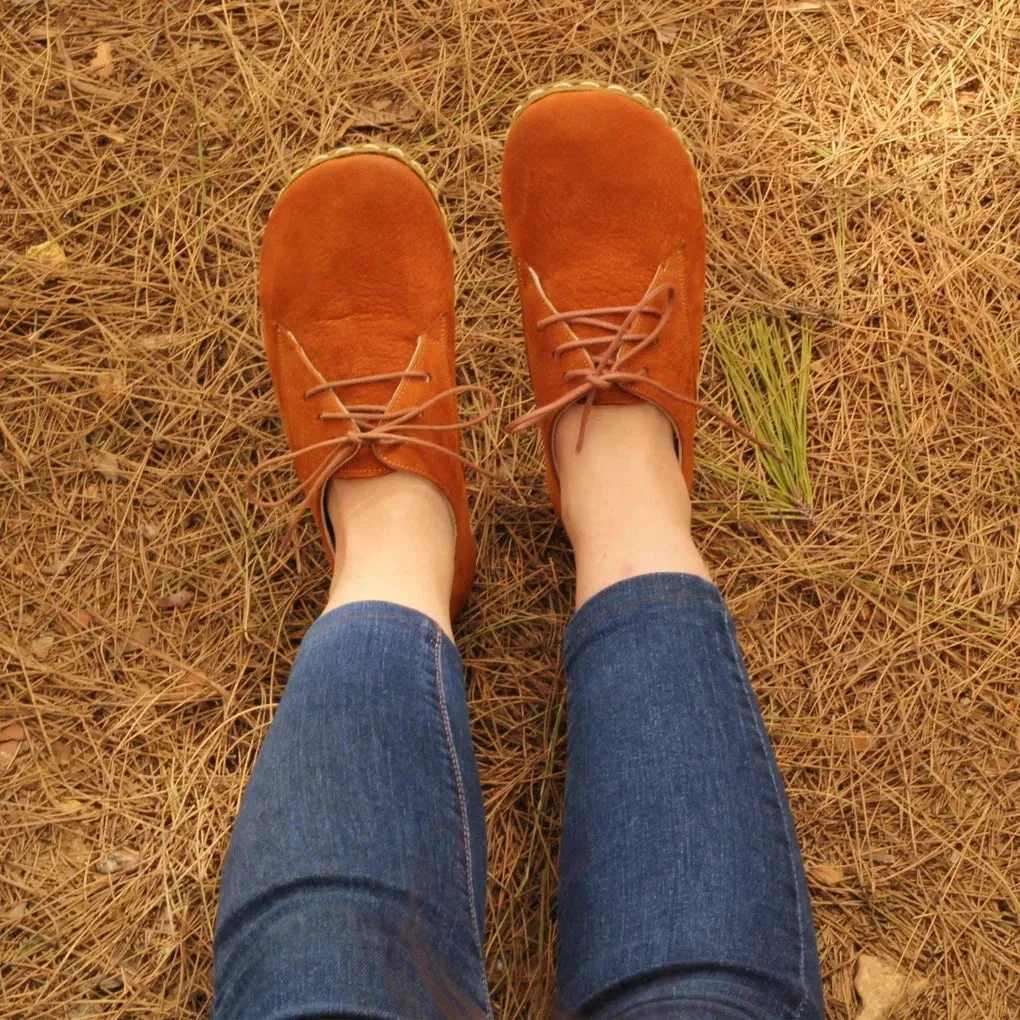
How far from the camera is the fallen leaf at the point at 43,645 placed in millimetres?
1175

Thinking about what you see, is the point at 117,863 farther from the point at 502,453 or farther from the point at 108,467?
the point at 502,453

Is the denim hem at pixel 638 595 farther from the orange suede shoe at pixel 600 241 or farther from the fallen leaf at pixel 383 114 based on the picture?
the fallen leaf at pixel 383 114

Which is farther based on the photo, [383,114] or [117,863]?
[383,114]

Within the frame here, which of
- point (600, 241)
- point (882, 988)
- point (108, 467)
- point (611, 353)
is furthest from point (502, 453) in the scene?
point (882, 988)

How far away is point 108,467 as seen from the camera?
1.21m

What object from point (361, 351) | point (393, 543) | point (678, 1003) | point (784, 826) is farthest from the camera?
point (361, 351)

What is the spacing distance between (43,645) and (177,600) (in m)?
0.19

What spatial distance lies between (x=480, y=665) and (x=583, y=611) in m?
0.23

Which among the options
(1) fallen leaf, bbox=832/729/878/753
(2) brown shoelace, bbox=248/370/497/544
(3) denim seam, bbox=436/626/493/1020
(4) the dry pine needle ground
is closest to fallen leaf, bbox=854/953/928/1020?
(4) the dry pine needle ground

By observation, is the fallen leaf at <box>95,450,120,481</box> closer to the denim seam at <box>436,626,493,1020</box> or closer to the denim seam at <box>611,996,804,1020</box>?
the denim seam at <box>436,626,493,1020</box>

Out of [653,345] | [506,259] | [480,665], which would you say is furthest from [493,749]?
[506,259]

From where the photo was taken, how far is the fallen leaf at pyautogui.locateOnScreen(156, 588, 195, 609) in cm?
118

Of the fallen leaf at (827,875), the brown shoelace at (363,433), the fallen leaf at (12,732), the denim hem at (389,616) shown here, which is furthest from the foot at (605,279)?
the fallen leaf at (12,732)

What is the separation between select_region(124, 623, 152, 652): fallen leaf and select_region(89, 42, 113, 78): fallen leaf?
801 mm
